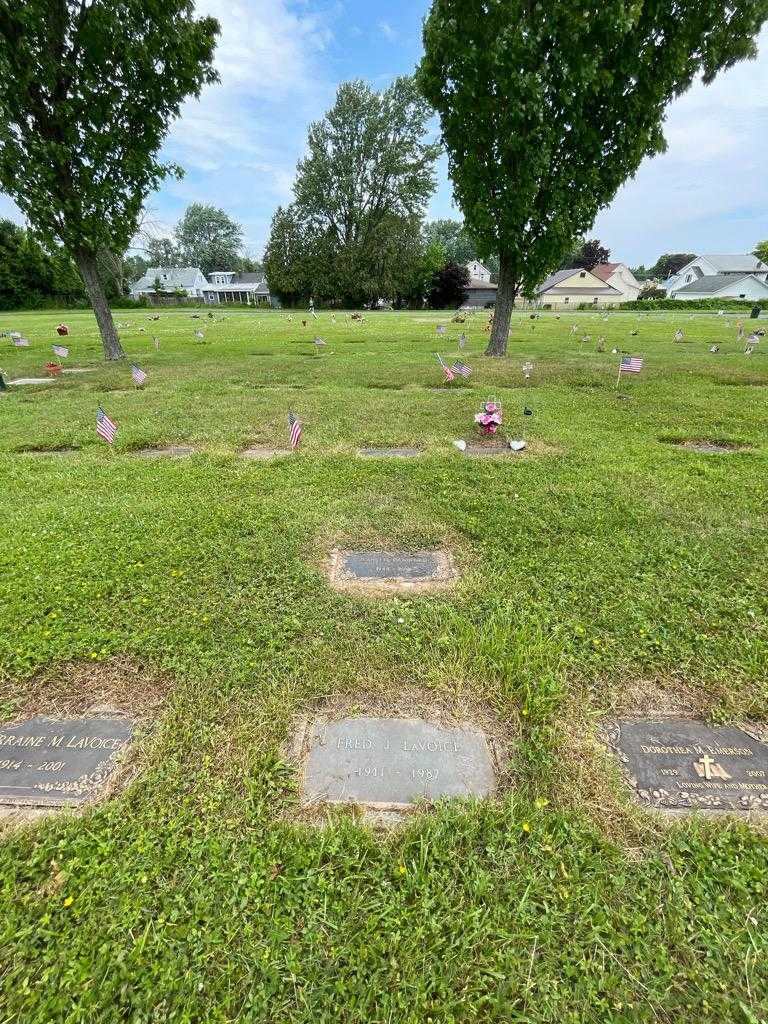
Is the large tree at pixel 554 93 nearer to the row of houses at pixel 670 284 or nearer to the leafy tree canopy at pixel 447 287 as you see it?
the leafy tree canopy at pixel 447 287

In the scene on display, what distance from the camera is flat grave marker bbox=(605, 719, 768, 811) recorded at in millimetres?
1716

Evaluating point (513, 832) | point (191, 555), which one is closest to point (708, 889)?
point (513, 832)

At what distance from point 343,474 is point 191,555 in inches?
72.2

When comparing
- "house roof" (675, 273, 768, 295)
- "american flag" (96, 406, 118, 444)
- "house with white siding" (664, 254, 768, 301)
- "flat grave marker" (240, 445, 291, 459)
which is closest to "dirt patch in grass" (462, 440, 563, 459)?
"flat grave marker" (240, 445, 291, 459)

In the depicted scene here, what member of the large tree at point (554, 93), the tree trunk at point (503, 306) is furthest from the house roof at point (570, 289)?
the large tree at point (554, 93)

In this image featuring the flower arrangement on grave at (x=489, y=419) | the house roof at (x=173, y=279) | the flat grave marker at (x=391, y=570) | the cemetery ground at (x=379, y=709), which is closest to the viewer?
the cemetery ground at (x=379, y=709)

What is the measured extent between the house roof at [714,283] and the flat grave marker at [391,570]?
73.3 metres

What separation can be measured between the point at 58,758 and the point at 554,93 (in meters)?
12.4

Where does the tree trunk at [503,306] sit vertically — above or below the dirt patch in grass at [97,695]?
above

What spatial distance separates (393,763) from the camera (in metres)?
1.84

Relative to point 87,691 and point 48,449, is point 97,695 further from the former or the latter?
point 48,449

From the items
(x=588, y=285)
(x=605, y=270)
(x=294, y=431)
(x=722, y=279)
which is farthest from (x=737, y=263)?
(x=294, y=431)

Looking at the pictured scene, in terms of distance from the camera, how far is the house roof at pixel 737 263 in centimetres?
6394

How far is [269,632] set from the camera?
2529mm
